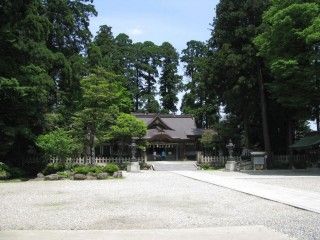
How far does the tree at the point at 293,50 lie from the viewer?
88.9 ft

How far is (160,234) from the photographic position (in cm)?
775

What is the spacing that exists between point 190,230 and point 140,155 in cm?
3636

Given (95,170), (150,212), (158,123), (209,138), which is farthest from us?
(158,123)

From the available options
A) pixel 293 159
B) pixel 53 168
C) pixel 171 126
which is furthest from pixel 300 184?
pixel 171 126

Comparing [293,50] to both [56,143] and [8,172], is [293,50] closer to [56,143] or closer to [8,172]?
[56,143]

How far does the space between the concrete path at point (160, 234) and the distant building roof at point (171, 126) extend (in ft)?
130

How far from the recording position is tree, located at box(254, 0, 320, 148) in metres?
27.1

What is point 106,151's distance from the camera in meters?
47.6

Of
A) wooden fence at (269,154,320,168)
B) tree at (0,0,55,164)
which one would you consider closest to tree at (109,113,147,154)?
tree at (0,0,55,164)

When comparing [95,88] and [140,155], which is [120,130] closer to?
[95,88]

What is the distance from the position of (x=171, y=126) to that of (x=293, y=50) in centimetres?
2448

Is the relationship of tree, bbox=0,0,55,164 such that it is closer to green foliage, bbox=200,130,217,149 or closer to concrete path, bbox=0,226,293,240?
concrete path, bbox=0,226,293,240

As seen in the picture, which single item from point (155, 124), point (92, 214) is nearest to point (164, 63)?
point (155, 124)

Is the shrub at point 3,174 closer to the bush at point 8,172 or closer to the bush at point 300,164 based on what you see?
the bush at point 8,172
